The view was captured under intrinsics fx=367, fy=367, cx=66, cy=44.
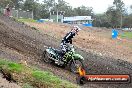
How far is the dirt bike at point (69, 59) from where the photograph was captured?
17062 millimetres

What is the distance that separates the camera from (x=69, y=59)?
17.2 m

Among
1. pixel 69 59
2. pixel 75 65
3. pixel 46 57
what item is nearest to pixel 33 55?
pixel 46 57

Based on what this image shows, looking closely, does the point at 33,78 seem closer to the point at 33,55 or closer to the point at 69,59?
the point at 69,59

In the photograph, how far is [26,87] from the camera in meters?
10.3

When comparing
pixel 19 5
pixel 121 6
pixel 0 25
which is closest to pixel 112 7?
pixel 121 6

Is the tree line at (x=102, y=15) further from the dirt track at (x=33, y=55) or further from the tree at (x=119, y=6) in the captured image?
the dirt track at (x=33, y=55)

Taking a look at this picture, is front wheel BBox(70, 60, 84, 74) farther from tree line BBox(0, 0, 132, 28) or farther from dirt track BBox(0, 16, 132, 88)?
tree line BBox(0, 0, 132, 28)

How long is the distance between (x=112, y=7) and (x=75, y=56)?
383 feet

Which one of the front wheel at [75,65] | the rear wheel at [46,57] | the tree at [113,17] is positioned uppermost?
the rear wheel at [46,57]

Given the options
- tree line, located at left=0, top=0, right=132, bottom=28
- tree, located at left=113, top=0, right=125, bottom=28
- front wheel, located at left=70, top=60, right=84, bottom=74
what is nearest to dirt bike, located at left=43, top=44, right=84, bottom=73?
front wheel, located at left=70, top=60, right=84, bottom=74

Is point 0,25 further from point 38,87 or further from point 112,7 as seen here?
point 112,7

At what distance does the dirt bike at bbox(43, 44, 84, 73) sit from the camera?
56.0ft

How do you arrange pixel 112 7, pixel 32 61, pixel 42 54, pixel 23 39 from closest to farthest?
pixel 32 61, pixel 42 54, pixel 23 39, pixel 112 7

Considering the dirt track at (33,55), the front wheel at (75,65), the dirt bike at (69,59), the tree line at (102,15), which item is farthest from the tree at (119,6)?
the front wheel at (75,65)
